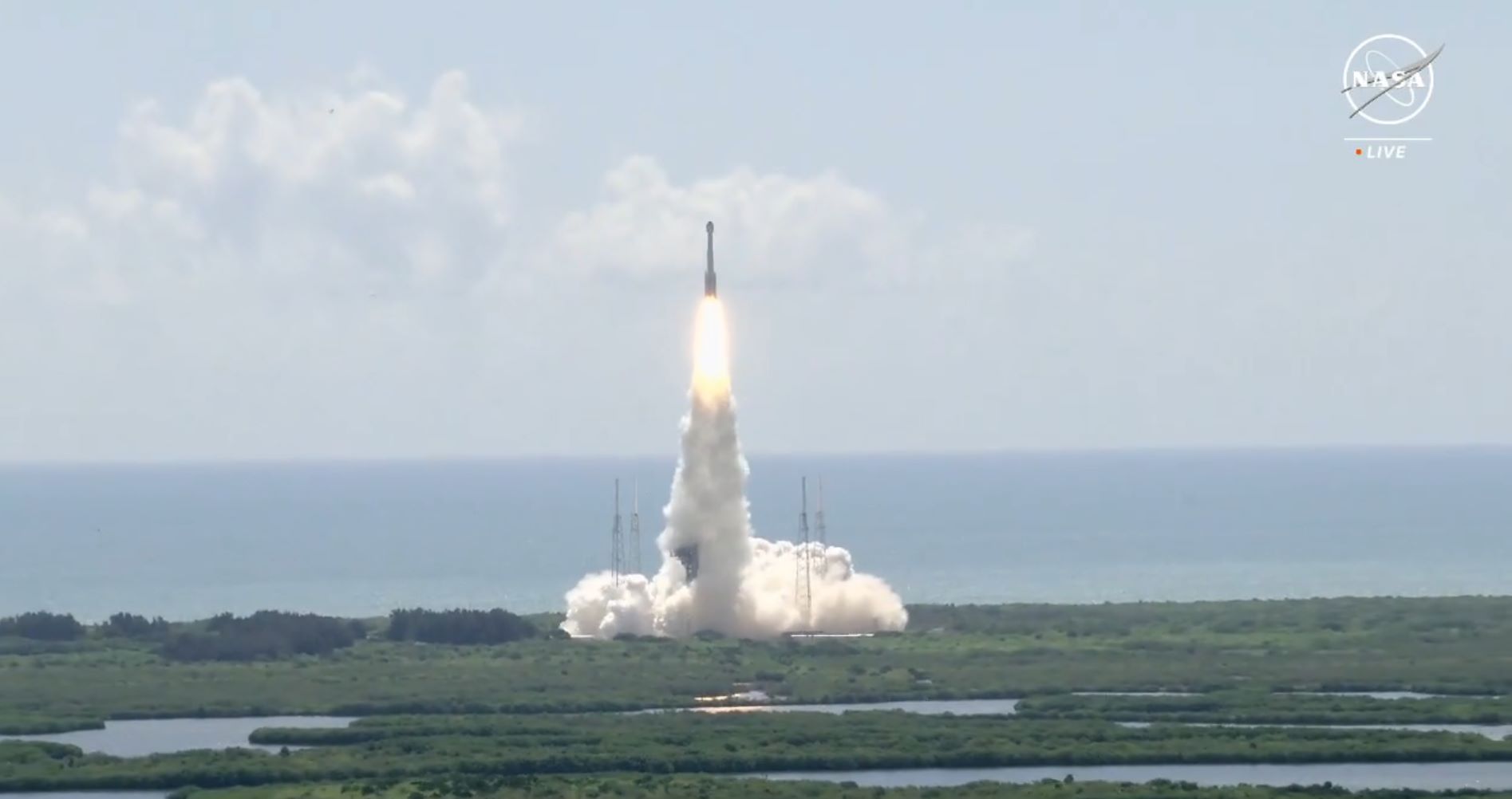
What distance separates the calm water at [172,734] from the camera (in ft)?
351

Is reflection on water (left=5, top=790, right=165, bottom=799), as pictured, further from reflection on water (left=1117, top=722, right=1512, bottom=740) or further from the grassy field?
reflection on water (left=1117, top=722, right=1512, bottom=740)

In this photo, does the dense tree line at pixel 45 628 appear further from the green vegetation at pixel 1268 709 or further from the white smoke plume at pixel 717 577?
the green vegetation at pixel 1268 709

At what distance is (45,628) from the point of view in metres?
150

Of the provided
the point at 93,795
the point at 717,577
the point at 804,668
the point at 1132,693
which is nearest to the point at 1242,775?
the point at 1132,693

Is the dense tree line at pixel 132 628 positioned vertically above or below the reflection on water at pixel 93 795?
above

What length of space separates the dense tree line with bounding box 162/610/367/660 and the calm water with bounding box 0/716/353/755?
67.8 ft

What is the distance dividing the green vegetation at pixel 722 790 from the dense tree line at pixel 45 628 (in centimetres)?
5714

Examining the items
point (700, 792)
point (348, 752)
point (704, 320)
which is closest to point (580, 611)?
point (704, 320)

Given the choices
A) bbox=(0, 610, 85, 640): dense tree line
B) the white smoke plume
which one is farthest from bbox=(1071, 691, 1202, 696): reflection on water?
bbox=(0, 610, 85, 640): dense tree line

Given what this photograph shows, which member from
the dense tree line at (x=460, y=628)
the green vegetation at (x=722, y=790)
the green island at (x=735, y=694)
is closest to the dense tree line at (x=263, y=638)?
the green island at (x=735, y=694)

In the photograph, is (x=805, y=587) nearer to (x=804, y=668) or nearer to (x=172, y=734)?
(x=804, y=668)

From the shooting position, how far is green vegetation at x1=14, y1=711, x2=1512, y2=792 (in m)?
98.3

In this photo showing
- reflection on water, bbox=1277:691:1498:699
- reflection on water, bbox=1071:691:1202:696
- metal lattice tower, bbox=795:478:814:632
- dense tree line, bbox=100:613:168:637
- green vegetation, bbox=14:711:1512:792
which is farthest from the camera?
dense tree line, bbox=100:613:168:637

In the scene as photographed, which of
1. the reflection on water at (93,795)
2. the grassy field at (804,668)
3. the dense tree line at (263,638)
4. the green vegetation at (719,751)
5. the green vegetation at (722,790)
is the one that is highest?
the dense tree line at (263,638)
